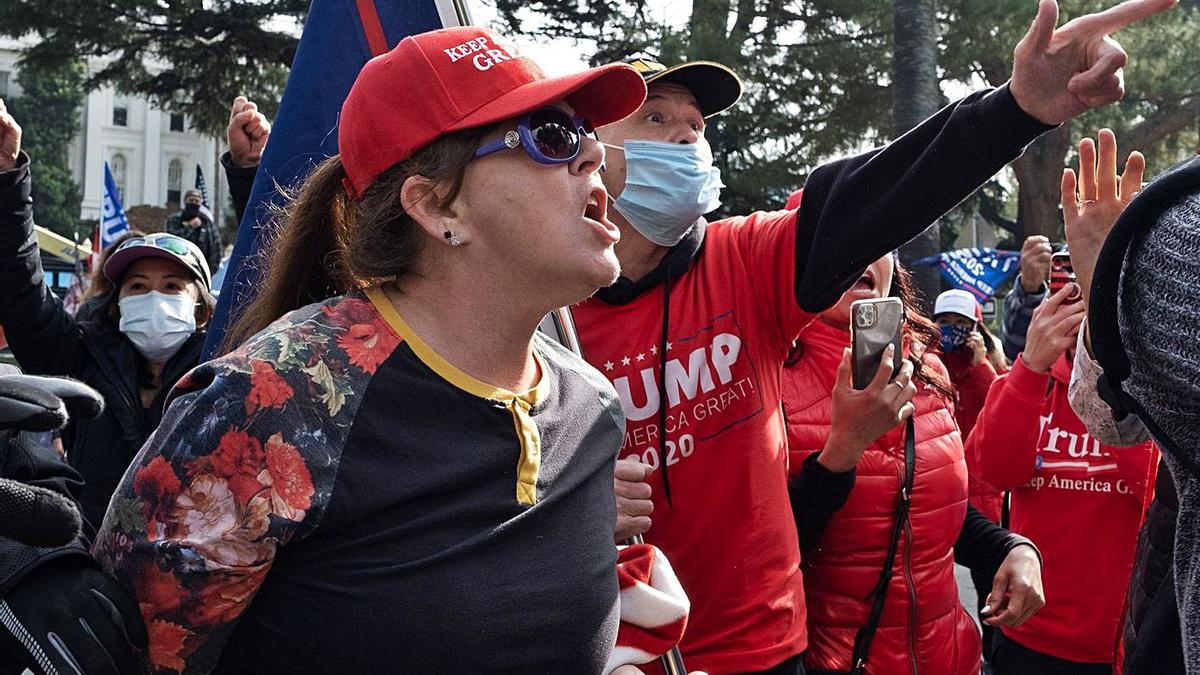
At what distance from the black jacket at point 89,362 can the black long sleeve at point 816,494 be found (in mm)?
2188

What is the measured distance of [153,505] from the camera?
5.86ft

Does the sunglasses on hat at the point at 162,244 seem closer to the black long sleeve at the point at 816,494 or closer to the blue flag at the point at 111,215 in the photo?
the black long sleeve at the point at 816,494

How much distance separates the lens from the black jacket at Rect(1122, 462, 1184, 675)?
7.73ft

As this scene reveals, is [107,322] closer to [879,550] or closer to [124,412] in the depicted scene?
[124,412]

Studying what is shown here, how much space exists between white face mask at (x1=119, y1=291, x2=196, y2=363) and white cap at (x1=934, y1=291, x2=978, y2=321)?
4485mm

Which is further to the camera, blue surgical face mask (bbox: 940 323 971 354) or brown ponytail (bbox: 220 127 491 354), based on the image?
blue surgical face mask (bbox: 940 323 971 354)

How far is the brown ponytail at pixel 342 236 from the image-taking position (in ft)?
6.83

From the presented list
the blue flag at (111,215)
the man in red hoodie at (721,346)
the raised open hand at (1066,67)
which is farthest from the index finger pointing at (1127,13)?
the blue flag at (111,215)

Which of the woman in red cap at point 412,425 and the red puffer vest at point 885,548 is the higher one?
the woman in red cap at point 412,425

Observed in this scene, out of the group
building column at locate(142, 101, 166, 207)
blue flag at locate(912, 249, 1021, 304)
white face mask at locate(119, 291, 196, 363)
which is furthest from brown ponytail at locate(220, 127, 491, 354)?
building column at locate(142, 101, 166, 207)

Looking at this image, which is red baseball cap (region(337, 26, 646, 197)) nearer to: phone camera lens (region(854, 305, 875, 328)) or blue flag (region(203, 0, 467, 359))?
blue flag (region(203, 0, 467, 359))

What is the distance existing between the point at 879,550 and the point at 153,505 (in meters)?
2.17

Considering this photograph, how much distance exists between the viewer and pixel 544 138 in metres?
2.10

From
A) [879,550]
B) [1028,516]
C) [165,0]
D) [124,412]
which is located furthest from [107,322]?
[165,0]
